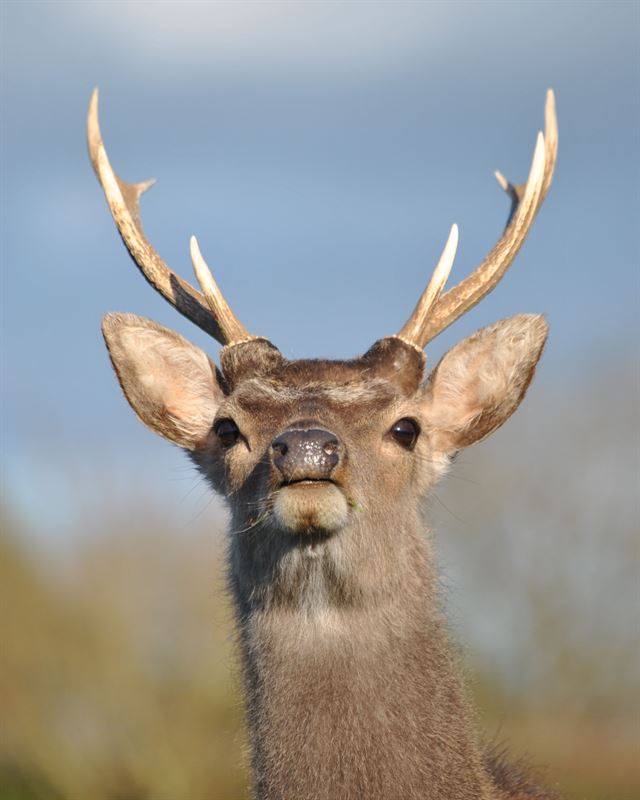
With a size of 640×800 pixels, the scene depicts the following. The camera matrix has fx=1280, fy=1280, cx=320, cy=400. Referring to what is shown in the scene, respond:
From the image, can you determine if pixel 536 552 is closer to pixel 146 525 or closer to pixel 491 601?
pixel 491 601

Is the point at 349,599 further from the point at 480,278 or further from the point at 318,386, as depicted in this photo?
the point at 480,278

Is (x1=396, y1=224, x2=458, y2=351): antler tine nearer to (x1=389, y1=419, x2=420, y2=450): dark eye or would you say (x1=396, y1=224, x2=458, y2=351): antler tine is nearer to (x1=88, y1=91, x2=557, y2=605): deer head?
(x1=88, y1=91, x2=557, y2=605): deer head

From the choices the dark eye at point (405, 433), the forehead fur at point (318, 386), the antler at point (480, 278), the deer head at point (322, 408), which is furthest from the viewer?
the antler at point (480, 278)

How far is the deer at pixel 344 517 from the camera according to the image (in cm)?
481

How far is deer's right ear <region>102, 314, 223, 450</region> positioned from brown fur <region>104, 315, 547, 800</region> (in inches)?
16.2

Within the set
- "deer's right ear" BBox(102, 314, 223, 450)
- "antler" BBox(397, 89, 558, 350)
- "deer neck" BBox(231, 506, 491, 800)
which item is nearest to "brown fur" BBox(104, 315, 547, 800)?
"deer neck" BBox(231, 506, 491, 800)

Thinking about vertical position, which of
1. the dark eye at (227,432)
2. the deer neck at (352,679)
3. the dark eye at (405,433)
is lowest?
the deer neck at (352,679)

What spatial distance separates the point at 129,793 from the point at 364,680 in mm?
9272

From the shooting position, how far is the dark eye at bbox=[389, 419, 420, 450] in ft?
17.7

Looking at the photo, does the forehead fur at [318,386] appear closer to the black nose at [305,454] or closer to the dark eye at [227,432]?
the dark eye at [227,432]

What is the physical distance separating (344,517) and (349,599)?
40cm

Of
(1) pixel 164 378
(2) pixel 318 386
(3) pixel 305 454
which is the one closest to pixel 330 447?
(3) pixel 305 454

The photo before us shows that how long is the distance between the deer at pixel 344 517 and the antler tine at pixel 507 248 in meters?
0.02

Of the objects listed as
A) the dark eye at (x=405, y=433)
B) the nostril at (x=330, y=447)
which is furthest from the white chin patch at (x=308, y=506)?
the dark eye at (x=405, y=433)
